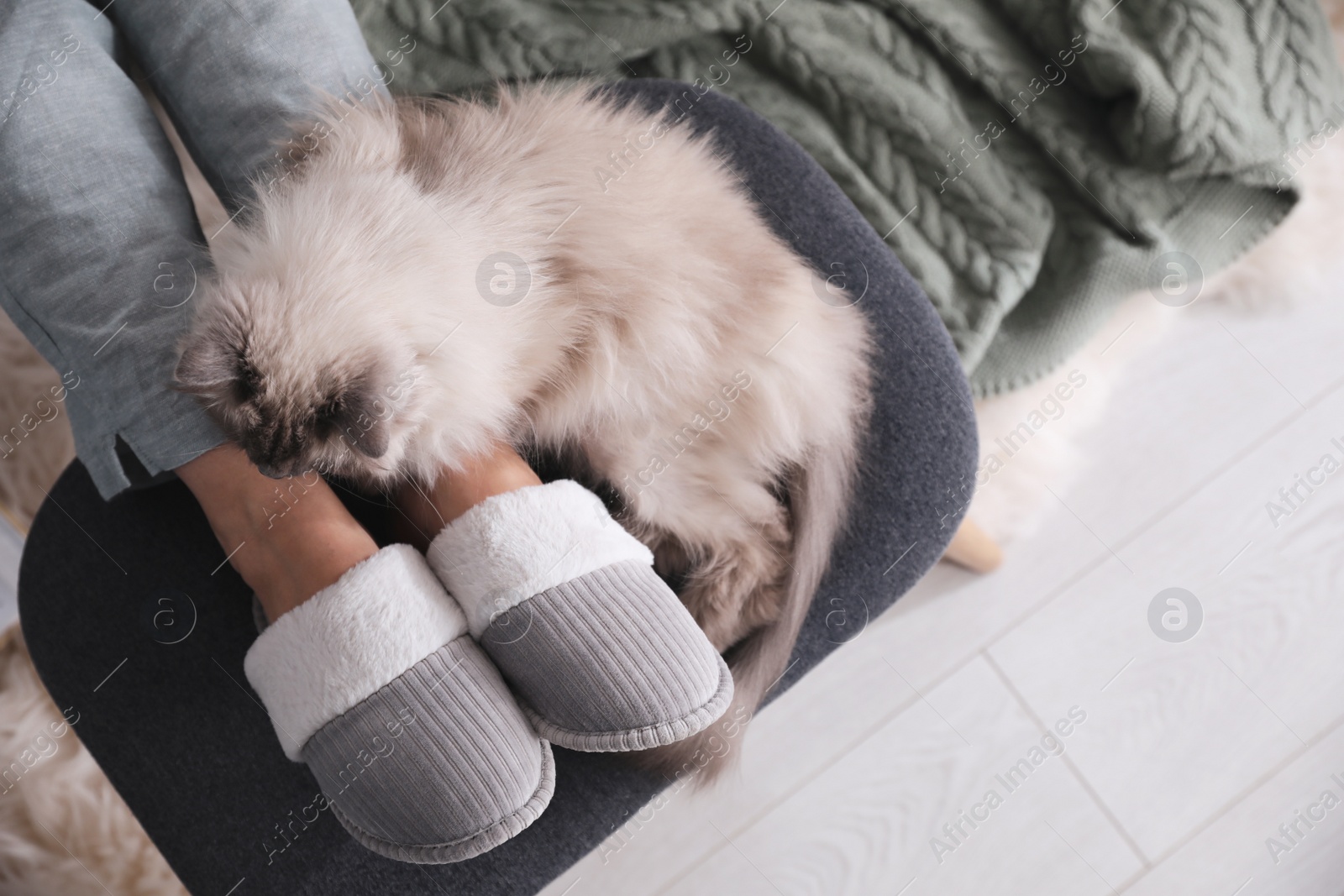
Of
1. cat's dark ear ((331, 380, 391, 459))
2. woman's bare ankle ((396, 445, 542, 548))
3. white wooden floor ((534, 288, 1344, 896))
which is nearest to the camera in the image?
cat's dark ear ((331, 380, 391, 459))

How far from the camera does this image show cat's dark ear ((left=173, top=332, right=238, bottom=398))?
24.8 inches

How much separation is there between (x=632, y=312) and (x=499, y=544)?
9.1 inches

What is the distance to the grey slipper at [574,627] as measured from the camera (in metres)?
0.66

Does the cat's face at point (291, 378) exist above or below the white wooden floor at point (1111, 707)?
above

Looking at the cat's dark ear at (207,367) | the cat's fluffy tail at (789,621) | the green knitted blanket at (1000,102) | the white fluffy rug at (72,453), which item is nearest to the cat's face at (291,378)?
the cat's dark ear at (207,367)

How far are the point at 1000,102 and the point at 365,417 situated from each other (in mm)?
1096

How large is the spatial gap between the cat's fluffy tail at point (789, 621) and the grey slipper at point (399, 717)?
0.62 ft

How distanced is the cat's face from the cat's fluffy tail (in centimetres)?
40

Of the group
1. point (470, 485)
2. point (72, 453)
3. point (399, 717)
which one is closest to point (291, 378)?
point (470, 485)

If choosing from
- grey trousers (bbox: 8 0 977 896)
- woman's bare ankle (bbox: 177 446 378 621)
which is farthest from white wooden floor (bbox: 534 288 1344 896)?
woman's bare ankle (bbox: 177 446 378 621)

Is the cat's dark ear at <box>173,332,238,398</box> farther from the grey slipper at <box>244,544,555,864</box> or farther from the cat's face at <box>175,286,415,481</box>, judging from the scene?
the grey slipper at <box>244,544,555,864</box>

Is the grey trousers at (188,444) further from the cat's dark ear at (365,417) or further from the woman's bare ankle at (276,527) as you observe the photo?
the cat's dark ear at (365,417)

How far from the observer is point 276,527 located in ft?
2.36

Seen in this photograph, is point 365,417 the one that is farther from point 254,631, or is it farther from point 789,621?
point 789,621
